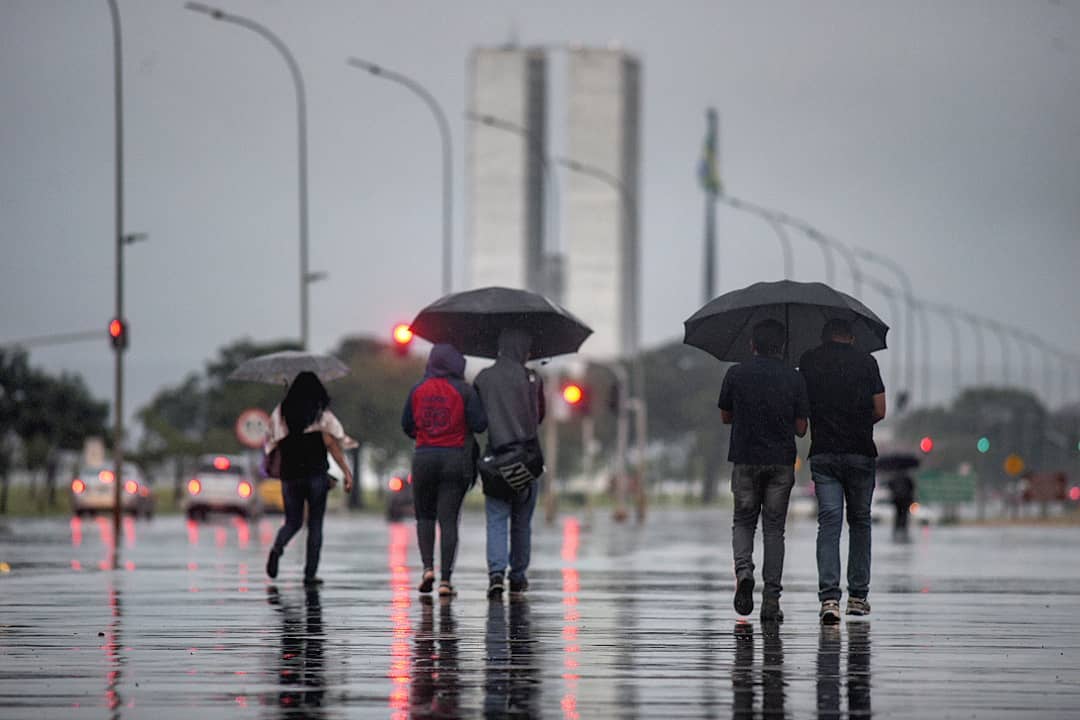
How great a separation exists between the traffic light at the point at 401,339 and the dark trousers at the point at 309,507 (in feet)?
75.7

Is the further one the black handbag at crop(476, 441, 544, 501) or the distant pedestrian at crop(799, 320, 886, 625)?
the black handbag at crop(476, 441, 544, 501)

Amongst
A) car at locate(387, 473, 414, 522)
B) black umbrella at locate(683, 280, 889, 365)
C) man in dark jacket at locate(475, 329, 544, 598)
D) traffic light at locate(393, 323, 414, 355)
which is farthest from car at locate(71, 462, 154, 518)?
black umbrella at locate(683, 280, 889, 365)

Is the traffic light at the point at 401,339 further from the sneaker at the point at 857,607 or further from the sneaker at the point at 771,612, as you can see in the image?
the sneaker at the point at 771,612

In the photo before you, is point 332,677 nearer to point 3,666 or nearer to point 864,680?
point 3,666

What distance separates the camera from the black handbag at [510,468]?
17578mm

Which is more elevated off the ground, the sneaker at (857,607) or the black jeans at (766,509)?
the black jeans at (766,509)

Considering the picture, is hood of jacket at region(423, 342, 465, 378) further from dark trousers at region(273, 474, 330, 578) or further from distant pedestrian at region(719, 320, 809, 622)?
distant pedestrian at region(719, 320, 809, 622)

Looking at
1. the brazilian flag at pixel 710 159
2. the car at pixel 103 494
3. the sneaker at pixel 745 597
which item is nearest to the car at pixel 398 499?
the car at pixel 103 494

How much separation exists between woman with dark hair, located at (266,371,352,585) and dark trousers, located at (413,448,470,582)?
131 cm

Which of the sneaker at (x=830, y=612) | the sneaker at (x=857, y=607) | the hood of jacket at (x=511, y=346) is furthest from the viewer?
the hood of jacket at (x=511, y=346)

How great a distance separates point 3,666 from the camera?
11.6 metres

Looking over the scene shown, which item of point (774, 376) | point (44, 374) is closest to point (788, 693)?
point (774, 376)

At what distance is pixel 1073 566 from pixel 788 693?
17741mm

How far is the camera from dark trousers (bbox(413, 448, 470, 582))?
17781mm
